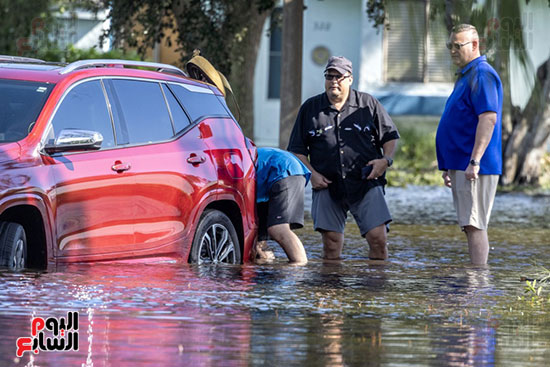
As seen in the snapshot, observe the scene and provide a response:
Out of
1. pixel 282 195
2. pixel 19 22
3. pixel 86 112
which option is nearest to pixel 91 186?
pixel 86 112

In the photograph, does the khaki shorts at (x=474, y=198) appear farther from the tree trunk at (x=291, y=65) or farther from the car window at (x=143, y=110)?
the tree trunk at (x=291, y=65)

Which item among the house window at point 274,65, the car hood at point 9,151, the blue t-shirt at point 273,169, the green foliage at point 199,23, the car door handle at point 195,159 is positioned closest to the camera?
the car hood at point 9,151

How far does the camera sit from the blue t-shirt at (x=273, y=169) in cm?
1005

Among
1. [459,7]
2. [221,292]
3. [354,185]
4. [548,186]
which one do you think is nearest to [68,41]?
[548,186]

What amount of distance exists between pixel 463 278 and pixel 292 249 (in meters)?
1.54

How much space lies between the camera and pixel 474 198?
32.0 feet

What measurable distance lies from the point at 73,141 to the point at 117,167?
0.53 meters

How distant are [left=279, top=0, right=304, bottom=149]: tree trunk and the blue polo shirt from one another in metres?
9.70

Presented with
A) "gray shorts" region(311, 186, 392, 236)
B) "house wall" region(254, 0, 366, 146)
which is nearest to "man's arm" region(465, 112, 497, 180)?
"gray shorts" region(311, 186, 392, 236)

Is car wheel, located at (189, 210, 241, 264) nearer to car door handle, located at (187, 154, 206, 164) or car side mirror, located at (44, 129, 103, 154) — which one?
car door handle, located at (187, 154, 206, 164)

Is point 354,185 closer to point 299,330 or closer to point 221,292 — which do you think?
point 221,292

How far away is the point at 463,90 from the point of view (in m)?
9.79

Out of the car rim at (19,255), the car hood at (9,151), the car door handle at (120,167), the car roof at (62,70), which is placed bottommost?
the car rim at (19,255)

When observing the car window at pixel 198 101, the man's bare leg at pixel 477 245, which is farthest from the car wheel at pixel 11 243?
the man's bare leg at pixel 477 245
